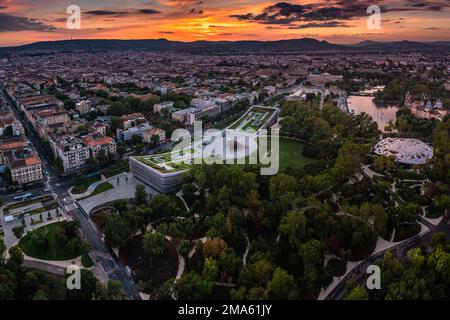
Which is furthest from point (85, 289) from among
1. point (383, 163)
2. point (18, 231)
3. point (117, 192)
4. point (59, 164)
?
point (383, 163)

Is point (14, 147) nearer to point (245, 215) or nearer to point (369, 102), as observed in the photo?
point (245, 215)

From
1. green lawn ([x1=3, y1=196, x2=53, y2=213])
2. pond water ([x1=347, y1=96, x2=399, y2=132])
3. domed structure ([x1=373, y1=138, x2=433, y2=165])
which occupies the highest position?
pond water ([x1=347, y1=96, x2=399, y2=132])

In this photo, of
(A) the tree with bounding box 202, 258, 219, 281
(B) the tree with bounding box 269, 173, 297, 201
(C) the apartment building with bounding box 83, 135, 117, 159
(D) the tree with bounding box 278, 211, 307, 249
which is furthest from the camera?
(C) the apartment building with bounding box 83, 135, 117, 159

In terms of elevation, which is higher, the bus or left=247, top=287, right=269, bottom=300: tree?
the bus

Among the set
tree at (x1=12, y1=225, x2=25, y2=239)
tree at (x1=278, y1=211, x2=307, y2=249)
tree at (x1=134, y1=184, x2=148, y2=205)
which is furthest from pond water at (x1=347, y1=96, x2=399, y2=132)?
tree at (x1=12, y1=225, x2=25, y2=239)

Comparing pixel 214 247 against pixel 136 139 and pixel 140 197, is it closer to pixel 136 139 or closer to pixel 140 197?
pixel 140 197

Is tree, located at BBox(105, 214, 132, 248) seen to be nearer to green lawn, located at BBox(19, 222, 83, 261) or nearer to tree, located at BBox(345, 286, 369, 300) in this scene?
green lawn, located at BBox(19, 222, 83, 261)

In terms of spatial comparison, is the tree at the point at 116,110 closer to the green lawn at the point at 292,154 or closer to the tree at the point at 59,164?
the tree at the point at 59,164
